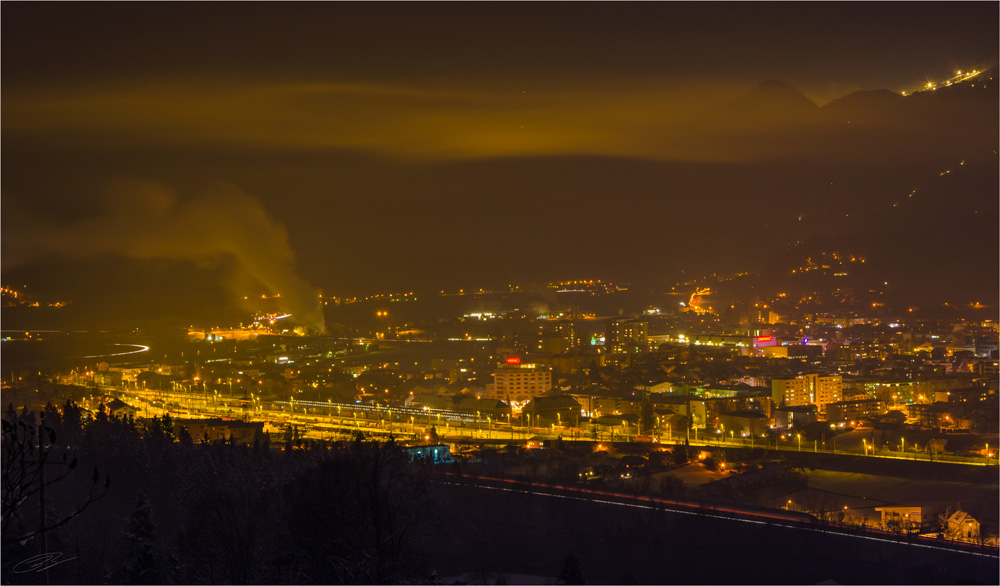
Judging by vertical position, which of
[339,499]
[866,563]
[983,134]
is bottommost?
[866,563]

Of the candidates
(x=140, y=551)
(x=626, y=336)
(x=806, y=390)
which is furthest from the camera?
(x=626, y=336)

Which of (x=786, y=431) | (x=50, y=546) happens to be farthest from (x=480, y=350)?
(x=50, y=546)

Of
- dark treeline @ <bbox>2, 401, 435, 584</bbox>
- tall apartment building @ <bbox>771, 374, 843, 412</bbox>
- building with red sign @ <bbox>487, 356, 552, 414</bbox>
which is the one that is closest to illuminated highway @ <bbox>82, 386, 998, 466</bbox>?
building with red sign @ <bbox>487, 356, 552, 414</bbox>

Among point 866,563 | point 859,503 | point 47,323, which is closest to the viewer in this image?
point 866,563

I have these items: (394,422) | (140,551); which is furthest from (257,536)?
(394,422)

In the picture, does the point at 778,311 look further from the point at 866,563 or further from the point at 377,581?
the point at 377,581

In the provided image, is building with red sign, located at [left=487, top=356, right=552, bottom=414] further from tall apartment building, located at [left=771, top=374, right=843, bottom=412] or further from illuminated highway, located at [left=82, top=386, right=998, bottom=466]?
tall apartment building, located at [left=771, top=374, right=843, bottom=412]

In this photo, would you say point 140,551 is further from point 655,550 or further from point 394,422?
point 394,422
